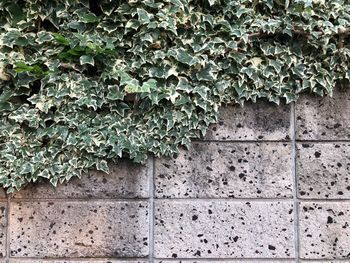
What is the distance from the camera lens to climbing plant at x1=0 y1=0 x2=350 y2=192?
220cm

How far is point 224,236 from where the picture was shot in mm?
2262

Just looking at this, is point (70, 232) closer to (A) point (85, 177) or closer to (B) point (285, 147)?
(A) point (85, 177)

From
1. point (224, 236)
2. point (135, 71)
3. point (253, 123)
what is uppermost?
point (135, 71)

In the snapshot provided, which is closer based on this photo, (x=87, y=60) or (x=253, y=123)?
(x=87, y=60)

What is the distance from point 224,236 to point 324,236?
1.73ft

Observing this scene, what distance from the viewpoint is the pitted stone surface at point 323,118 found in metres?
2.30

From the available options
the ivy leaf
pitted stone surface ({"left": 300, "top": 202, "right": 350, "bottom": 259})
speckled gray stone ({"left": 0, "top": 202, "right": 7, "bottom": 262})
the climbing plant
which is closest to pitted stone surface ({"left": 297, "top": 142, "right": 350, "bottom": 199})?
pitted stone surface ({"left": 300, "top": 202, "right": 350, "bottom": 259})

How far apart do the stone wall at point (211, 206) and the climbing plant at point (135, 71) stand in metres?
0.14

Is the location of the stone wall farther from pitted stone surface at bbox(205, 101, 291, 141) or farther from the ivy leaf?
the ivy leaf

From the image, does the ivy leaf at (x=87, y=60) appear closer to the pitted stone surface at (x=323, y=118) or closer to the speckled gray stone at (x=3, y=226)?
the speckled gray stone at (x=3, y=226)

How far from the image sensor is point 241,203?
2.27 metres

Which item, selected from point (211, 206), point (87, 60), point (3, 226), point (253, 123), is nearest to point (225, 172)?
point (211, 206)

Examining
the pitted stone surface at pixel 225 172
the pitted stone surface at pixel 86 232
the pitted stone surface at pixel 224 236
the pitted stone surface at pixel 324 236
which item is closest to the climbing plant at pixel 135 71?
the pitted stone surface at pixel 225 172

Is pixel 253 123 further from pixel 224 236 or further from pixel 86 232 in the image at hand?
pixel 86 232
